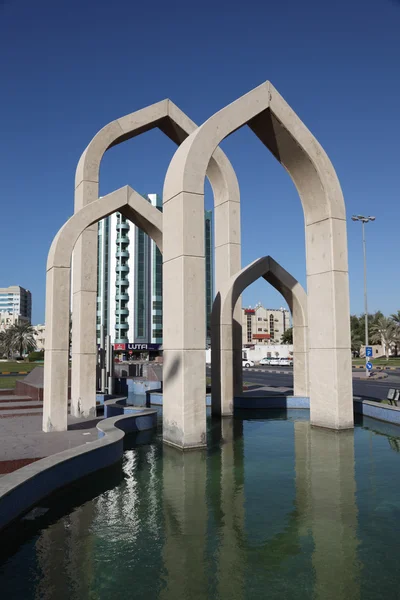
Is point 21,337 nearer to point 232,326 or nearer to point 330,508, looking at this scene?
point 232,326

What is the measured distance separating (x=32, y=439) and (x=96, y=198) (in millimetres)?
7841

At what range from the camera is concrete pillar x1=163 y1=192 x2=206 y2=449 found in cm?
1038

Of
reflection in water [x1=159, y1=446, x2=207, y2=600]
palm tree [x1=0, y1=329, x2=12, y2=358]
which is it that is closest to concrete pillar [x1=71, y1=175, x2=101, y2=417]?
reflection in water [x1=159, y1=446, x2=207, y2=600]

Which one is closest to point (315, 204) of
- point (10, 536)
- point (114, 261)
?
point (10, 536)

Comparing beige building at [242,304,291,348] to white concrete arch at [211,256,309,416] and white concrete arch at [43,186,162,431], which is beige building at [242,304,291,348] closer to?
white concrete arch at [211,256,309,416]

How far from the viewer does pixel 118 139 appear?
16.2 meters

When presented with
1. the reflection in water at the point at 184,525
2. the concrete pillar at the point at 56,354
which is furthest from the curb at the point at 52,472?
the concrete pillar at the point at 56,354

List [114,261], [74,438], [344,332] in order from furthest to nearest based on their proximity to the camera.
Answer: [114,261], [344,332], [74,438]

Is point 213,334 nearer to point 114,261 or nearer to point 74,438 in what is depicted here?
point 74,438

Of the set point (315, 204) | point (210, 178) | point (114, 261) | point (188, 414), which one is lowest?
point (188, 414)

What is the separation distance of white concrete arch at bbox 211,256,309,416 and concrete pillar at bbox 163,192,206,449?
487 cm

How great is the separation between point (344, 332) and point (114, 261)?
6389 cm

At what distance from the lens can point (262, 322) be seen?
149500 millimetres

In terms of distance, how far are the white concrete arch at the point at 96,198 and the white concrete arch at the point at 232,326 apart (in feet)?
3.37
